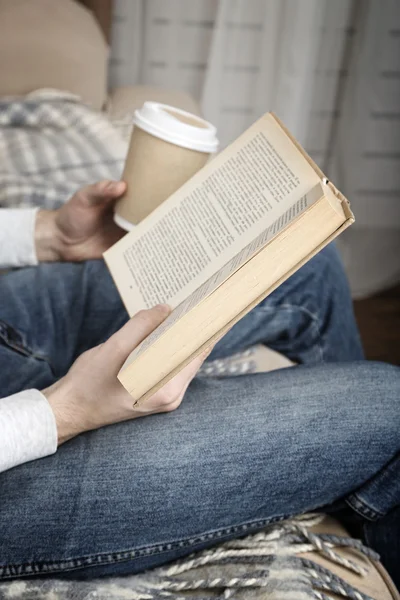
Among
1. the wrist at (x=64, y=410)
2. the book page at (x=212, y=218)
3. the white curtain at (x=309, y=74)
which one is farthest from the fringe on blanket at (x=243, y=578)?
the white curtain at (x=309, y=74)

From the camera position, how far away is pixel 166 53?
1.91m

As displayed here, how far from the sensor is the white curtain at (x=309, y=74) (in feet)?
5.71

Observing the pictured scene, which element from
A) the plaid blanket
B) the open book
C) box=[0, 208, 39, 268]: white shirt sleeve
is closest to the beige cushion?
the plaid blanket

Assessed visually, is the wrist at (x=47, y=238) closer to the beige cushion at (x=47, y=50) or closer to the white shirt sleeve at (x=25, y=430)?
the white shirt sleeve at (x=25, y=430)

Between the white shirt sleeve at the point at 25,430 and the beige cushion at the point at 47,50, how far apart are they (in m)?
1.22

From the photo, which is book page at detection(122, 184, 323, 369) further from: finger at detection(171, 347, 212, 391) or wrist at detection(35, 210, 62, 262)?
wrist at detection(35, 210, 62, 262)

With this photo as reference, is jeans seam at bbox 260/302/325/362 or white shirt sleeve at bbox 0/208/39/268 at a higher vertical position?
white shirt sleeve at bbox 0/208/39/268

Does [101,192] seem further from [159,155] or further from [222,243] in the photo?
[222,243]

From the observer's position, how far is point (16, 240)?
0.84 m

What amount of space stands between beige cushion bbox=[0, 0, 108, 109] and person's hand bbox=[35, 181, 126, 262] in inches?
33.2

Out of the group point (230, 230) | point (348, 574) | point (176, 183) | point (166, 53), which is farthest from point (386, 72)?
point (348, 574)

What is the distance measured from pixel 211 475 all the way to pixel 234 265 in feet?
0.60

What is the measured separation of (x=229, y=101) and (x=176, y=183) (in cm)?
128

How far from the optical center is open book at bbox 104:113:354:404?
469 mm
